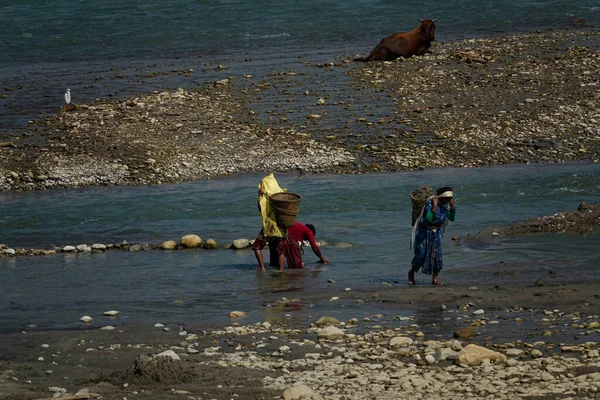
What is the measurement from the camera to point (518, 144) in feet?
61.8

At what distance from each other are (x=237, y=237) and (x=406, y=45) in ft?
32.6

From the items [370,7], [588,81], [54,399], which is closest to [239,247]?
[54,399]

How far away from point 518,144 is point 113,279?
8518 millimetres

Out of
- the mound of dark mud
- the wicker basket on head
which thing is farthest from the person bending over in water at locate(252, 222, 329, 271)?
the mound of dark mud

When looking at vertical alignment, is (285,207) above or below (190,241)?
above

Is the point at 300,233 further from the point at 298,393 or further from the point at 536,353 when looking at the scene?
the point at 298,393

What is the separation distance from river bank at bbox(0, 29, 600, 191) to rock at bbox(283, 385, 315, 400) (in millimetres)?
10503

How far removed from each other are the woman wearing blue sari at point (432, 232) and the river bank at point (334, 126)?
6.40 m

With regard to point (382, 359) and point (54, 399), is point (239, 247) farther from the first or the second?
point (54, 399)

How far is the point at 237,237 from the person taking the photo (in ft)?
49.5

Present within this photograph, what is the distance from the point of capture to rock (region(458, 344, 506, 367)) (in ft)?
27.6

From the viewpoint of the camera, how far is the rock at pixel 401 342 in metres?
9.09

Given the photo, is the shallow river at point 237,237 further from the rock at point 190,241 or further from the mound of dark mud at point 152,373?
the mound of dark mud at point 152,373

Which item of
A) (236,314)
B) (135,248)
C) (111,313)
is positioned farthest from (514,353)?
(135,248)
